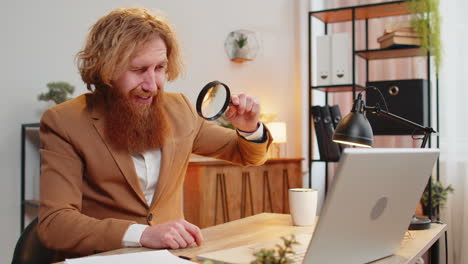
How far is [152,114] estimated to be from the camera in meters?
1.70

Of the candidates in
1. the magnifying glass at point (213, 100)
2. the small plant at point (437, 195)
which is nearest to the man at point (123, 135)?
the magnifying glass at point (213, 100)

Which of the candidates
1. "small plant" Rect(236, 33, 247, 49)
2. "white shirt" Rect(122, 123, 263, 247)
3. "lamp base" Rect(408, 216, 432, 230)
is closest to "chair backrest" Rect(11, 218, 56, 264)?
"white shirt" Rect(122, 123, 263, 247)

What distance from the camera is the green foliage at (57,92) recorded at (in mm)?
2951

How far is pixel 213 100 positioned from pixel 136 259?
0.50 meters

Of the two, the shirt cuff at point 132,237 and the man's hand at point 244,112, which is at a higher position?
the man's hand at point 244,112

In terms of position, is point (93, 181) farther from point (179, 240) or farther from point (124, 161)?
point (179, 240)

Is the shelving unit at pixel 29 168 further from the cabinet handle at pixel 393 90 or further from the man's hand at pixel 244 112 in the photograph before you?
the cabinet handle at pixel 393 90

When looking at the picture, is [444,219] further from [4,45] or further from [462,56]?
[4,45]

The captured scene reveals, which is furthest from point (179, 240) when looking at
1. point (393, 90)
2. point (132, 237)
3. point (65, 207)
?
point (393, 90)

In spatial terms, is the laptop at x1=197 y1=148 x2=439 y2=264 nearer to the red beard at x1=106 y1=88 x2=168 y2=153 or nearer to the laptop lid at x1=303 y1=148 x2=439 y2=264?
the laptop lid at x1=303 y1=148 x2=439 y2=264

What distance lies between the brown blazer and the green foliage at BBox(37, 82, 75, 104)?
4.68 ft

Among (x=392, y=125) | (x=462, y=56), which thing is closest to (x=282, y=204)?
(x=392, y=125)

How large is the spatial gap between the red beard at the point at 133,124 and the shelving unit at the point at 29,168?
5.09 ft

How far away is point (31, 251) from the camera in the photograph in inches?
51.8
